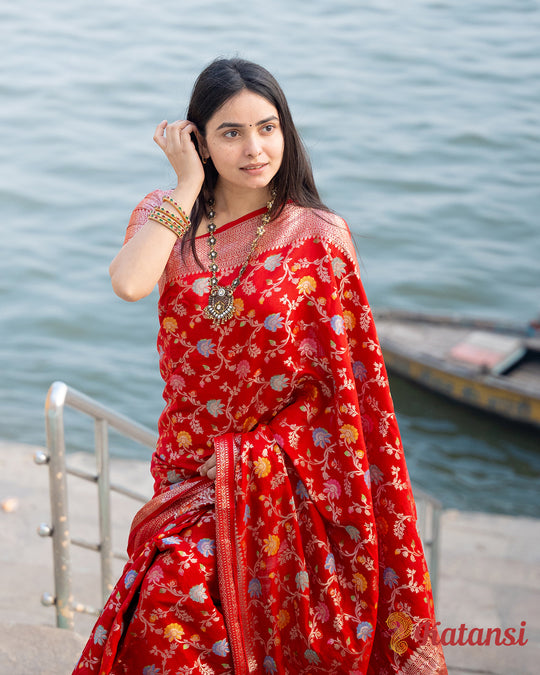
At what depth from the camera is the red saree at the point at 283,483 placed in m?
2.00

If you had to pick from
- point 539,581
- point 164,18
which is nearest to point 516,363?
point 539,581

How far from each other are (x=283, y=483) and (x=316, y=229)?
1.90ft

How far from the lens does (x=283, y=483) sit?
6.77 ft

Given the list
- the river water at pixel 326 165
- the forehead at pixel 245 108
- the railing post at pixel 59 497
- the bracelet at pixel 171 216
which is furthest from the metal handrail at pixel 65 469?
the river water at pixel 326 165

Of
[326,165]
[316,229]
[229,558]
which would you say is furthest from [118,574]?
[326,165]

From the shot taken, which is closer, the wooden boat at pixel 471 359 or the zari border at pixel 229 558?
the zari border at pixel 229 558

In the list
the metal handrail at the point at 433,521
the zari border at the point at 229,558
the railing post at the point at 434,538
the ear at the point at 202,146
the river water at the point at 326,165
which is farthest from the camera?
the river water at the point at 326,165

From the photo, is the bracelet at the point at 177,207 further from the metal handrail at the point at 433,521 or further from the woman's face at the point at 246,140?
the metal handrail at the point at 433,521

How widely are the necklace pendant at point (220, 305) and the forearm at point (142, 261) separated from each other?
0.43 feet

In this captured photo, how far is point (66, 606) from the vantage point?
273cm

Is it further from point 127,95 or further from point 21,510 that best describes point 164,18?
point 21,510

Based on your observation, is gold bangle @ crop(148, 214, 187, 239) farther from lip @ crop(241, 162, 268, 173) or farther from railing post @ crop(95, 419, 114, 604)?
railing post @ crop(95, 419, 114, 604)

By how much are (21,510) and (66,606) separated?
2.18 metres

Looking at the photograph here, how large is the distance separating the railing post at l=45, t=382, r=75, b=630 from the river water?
5.44 m
